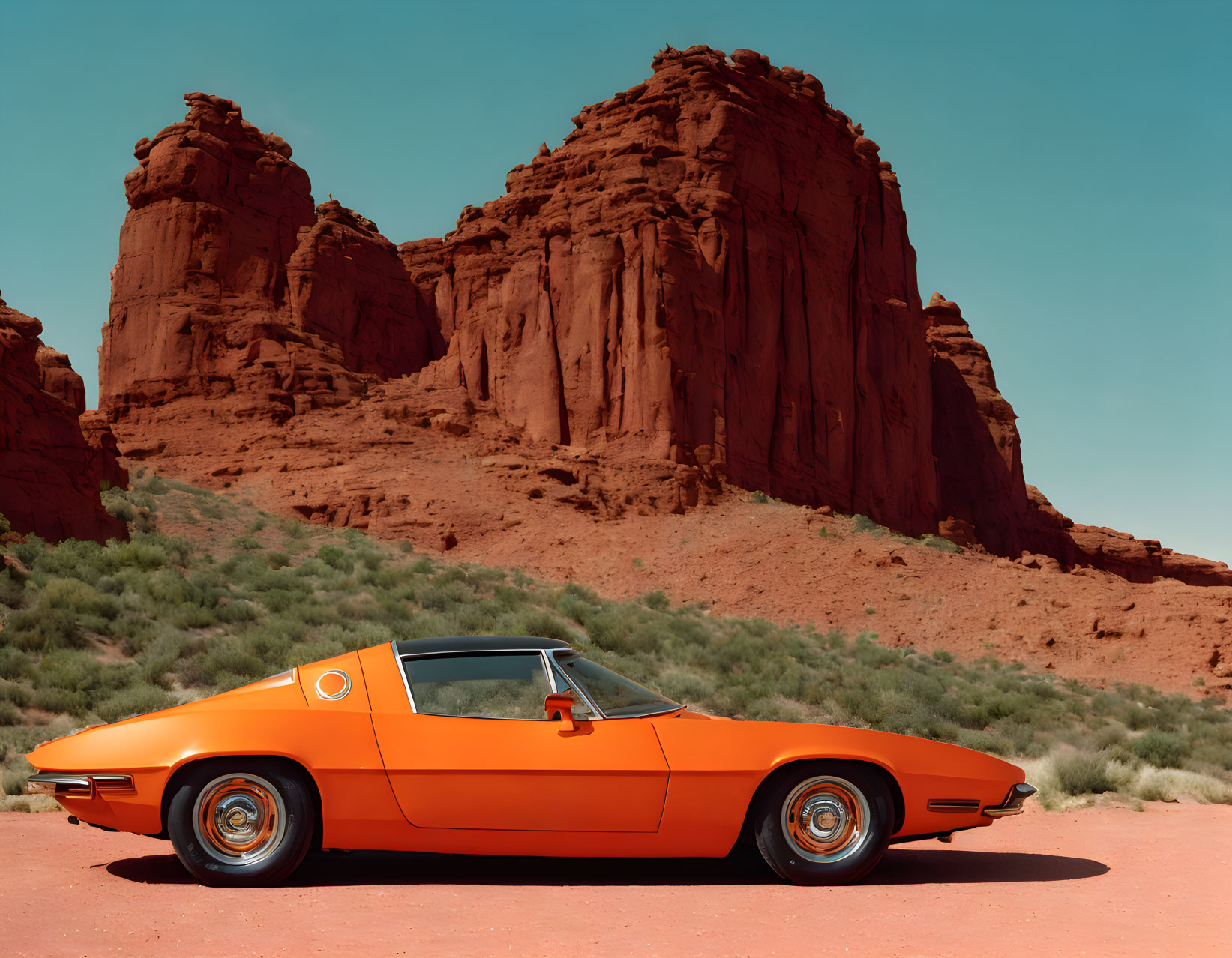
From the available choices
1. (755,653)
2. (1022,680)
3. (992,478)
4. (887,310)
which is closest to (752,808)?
(755,653)

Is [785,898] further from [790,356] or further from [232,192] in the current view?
[232,192]

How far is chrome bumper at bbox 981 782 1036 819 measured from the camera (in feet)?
18.4

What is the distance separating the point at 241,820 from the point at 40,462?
56.5 ft

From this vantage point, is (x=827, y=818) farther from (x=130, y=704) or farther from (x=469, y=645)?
(x=130, y=704)

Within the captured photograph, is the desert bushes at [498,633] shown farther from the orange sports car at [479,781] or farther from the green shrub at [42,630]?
the orange sports car at [479,781]

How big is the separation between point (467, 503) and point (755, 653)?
1754 cm

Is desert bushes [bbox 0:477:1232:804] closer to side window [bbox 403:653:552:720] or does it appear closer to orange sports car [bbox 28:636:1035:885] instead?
orange sports car [bbox 28:636:1035:885]

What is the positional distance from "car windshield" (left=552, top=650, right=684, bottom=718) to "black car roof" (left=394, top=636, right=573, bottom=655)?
127 millimetres

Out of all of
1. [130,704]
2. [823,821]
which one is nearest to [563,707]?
[823,821]

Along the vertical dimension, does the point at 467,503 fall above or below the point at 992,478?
below

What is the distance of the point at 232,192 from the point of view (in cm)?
4525

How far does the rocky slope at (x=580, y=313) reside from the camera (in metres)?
38.8

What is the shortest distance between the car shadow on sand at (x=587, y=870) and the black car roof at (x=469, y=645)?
1.20 m

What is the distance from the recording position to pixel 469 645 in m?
5.72
